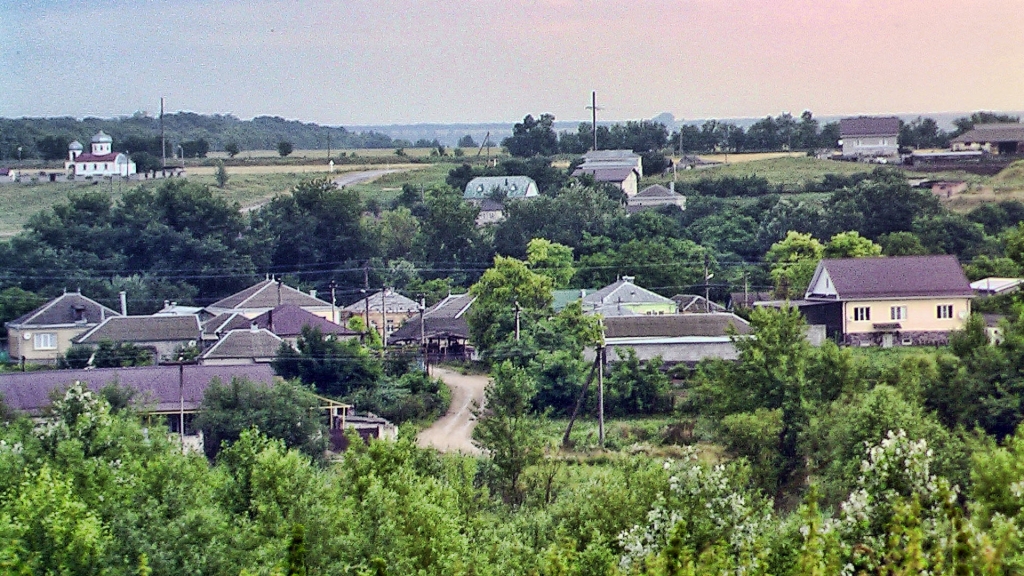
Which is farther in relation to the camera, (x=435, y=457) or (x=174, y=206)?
(x=174, y=206)

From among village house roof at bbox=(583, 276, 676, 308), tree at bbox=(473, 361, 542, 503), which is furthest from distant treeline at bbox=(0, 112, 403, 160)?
tree at bbox=(473, 361, 542, 503)

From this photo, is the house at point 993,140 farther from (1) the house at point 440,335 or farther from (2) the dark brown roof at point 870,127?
(1) the house at point 440,335

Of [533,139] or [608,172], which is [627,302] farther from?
[533,139]

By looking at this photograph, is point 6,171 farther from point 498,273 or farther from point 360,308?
point 498,273

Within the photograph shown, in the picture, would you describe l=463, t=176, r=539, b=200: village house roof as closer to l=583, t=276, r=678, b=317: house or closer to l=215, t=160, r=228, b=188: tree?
l=215, t=160, r=228, b=188: tree

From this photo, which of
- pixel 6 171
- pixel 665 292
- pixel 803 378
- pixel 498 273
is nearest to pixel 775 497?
pixel 803 378

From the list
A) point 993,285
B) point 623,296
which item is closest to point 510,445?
point 623,296
